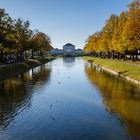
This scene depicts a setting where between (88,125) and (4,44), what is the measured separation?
54.4m

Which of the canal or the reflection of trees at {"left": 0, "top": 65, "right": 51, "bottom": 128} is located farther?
the reflection of trees at {"left": 0, "top": 65, "right": 51, "bottom": 128}

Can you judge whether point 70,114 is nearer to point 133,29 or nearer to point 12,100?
point 12,100

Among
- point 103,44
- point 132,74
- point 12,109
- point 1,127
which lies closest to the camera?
point 1,127

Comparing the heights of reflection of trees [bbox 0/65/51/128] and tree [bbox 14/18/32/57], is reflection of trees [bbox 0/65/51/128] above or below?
below

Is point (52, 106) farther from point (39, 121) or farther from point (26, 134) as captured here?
point (26, 134)

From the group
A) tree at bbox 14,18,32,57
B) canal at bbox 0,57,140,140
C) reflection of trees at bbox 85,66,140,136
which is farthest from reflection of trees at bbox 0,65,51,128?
tree at bbox 14,18,32,57

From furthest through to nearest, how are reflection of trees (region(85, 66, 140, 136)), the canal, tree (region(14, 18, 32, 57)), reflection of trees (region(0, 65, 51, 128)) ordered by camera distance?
tree (region(14, 18, 32, 57)), reflection of trees (region(0, 65, 51, 128)), reflection of trees (region(85, 66, 140, 136)), the canal

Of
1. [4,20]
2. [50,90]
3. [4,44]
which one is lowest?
[50,90]

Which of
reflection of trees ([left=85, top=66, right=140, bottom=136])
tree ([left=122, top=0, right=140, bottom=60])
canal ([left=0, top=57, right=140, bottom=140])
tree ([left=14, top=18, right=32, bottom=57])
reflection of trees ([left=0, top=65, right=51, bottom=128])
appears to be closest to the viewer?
canal ([left=0, top=57, right=140, bottom=140])

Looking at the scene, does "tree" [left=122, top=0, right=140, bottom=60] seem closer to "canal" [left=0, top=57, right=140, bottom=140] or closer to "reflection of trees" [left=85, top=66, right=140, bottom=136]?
"reflection of trees" [left=85, top=66, right=140, bottom=136]

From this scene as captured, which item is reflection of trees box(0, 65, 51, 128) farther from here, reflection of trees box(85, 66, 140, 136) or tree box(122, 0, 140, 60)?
tree box(122, 0, 140, 60)

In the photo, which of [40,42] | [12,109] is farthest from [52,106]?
[40,42]

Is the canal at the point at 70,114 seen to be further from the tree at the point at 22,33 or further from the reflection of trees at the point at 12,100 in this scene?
the tree at the point at 22,33

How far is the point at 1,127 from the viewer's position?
26.1 meters
